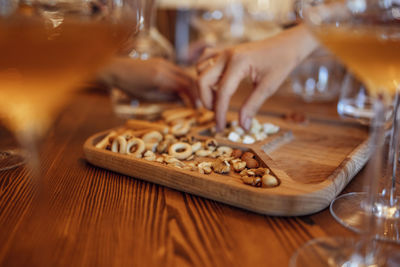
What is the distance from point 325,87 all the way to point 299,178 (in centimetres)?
98

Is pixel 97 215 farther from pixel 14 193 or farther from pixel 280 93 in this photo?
pixel 280 93

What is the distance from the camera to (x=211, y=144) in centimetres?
82

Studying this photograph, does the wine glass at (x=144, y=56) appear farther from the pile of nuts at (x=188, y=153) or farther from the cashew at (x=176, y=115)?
the pile of nuts at (x=188, y=153)

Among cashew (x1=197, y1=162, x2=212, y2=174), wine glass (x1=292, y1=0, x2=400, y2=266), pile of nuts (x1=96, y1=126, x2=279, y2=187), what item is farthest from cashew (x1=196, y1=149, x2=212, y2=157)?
wine glass (x1=292, y1=0, x2=400, y2=266)

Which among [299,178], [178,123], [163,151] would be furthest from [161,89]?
[299,178]

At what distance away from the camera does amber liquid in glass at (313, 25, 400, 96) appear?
40 cm

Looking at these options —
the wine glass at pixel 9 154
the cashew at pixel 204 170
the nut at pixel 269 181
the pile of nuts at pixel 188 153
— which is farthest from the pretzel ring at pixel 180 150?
the wine glass at pixel 9 154

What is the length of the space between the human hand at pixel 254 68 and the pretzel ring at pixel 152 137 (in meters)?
0.17

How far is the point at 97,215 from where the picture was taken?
0.54 meters

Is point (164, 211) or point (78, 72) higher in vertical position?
point (78, 72)

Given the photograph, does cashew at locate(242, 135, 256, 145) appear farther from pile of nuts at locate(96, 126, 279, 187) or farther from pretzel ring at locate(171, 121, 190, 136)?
pretzel ring at locate(171, 121, 190, 136)

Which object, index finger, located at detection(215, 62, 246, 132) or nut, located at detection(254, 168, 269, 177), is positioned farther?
index finger, located at detection(215, 62, 246, 132)

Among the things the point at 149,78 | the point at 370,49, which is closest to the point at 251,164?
the point at 370,49

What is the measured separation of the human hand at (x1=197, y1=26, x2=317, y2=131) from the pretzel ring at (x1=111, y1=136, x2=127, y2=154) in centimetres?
27
